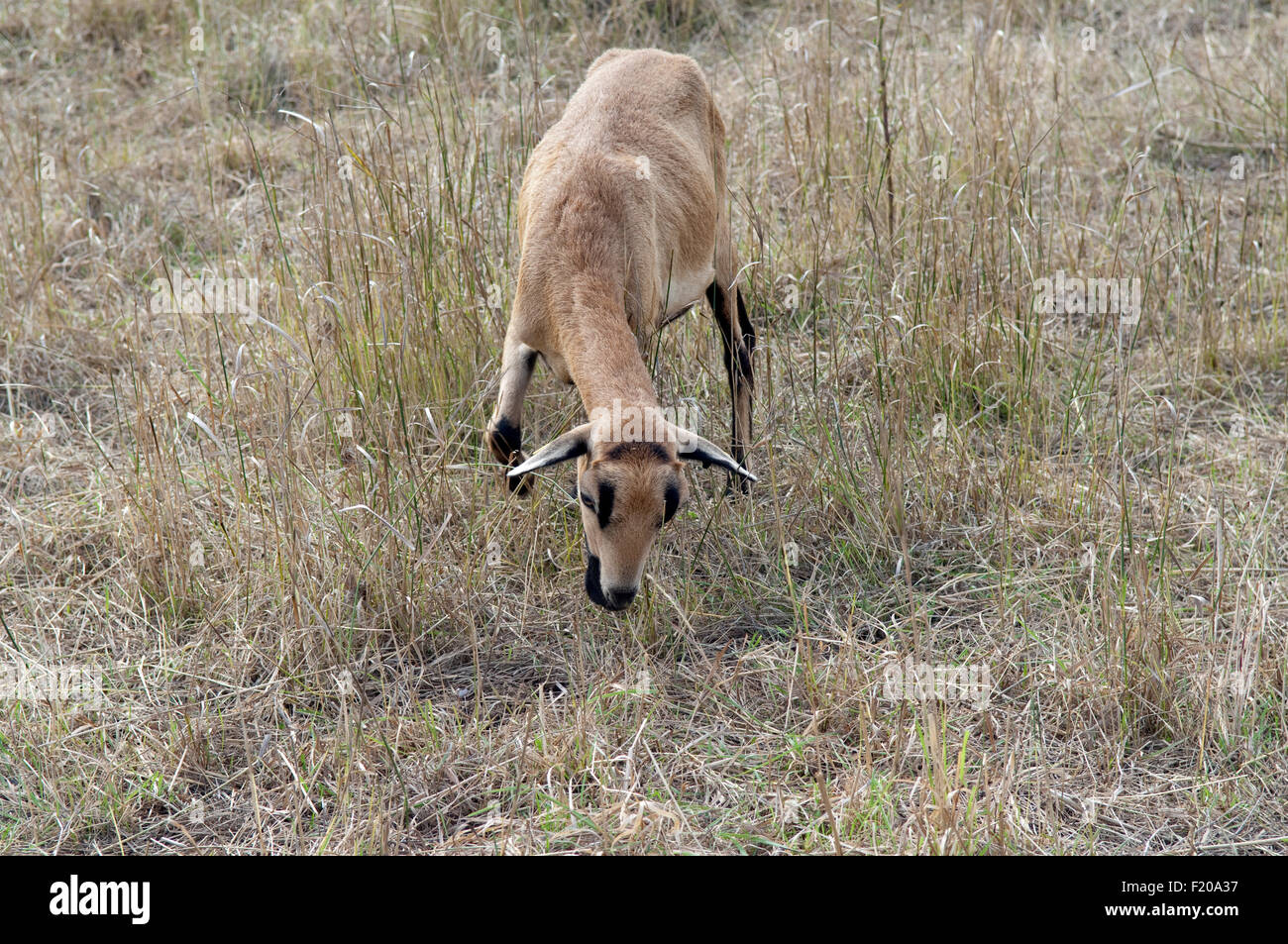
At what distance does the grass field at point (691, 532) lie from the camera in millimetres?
3713

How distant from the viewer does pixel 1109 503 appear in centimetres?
491

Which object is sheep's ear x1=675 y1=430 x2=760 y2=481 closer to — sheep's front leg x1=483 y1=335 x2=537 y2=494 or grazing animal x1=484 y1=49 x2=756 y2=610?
grazing animal x1=484 y1=49 x2=756 y2=610

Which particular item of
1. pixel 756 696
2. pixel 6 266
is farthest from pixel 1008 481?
pixel 6 266

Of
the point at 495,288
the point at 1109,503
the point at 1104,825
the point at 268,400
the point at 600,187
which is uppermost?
the point at 600,187

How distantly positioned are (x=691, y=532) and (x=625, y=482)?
1.06m

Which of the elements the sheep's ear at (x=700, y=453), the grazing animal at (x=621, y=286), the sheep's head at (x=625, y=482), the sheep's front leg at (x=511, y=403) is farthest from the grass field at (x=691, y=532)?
the sheep's ear at (x=700, y=453)

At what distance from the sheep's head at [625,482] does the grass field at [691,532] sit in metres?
0.46

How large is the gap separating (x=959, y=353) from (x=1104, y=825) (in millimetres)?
2215

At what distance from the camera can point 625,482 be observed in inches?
A: 145

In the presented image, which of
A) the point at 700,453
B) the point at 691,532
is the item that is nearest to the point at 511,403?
the point at 691,532

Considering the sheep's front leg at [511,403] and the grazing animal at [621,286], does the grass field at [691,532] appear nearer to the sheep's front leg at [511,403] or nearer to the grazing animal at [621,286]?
the sheep's front leg at [511,403]

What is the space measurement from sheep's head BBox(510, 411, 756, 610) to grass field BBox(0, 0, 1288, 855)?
46 cm

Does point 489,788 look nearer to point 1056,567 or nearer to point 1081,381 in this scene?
point 1056,567

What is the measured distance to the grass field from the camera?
3713 millimetres
